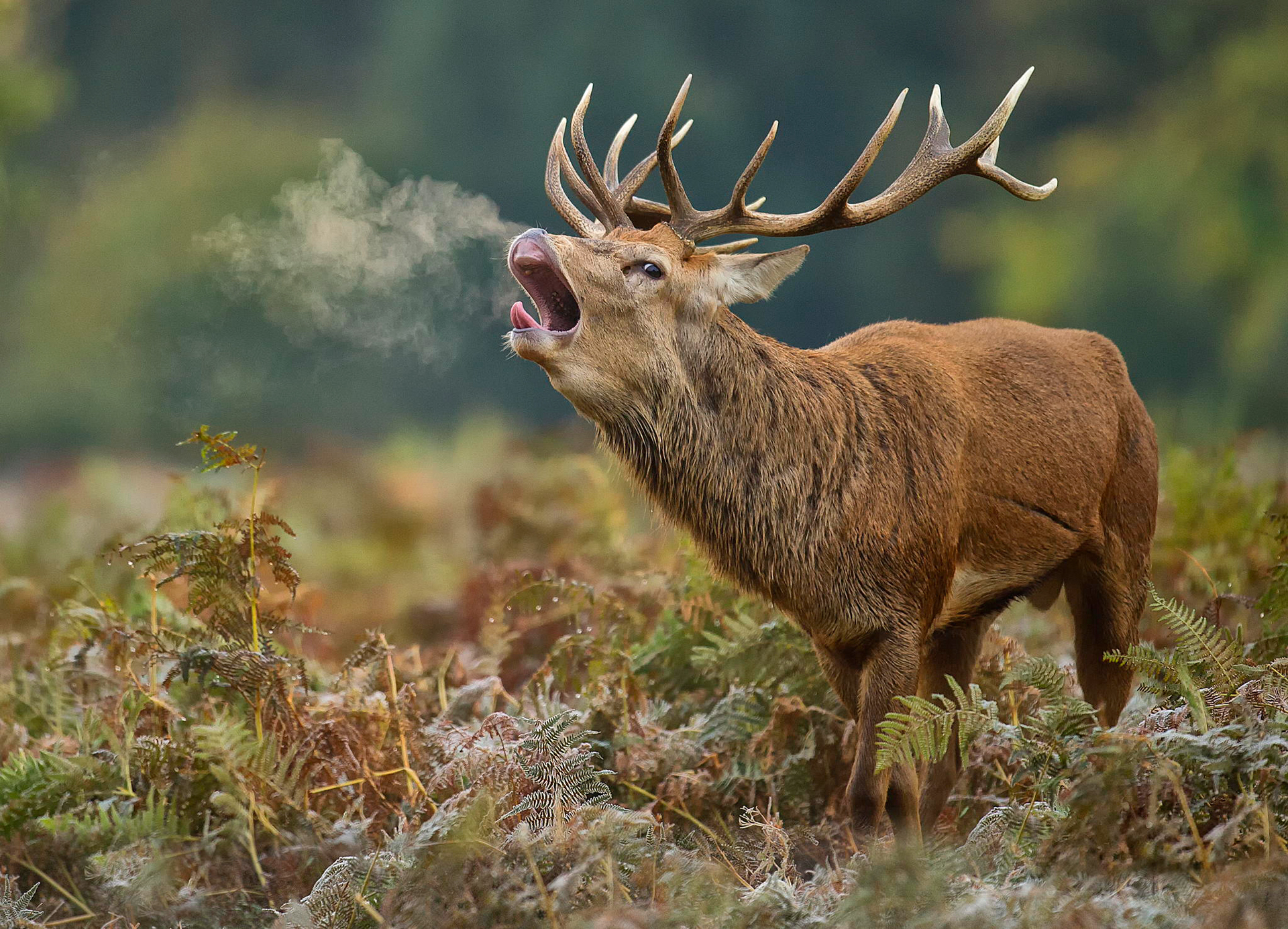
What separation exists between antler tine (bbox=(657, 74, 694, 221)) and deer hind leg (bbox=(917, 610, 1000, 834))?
5.42 ft

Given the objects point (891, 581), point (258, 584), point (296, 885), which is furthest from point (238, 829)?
point (891, 581)

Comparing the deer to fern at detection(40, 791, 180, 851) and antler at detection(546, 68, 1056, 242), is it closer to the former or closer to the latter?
antler at detection(546, 68, 1056, 242)

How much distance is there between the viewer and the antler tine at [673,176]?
171 inches

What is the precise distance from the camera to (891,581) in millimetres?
4066

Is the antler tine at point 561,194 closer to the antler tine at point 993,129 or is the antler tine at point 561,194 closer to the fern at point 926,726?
the antler tine at point 993,129

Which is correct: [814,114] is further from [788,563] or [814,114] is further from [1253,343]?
[788,563]

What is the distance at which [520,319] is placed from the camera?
4020 mm

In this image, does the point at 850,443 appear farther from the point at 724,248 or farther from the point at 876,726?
the point at 876,726

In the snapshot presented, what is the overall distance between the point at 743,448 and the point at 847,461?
1.07 ft

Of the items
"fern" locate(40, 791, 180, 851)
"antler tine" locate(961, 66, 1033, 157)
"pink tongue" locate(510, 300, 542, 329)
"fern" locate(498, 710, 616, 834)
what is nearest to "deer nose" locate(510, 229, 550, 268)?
"pink tongue" locate(510, 300, 542, 329)

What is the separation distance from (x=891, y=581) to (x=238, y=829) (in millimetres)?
2091

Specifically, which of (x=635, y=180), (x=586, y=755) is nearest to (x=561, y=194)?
(x=635, y=180)

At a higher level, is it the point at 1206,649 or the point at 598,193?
the point at 598,193

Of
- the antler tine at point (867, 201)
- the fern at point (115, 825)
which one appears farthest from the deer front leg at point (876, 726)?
the fern at point (115, 825)
